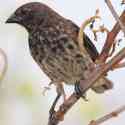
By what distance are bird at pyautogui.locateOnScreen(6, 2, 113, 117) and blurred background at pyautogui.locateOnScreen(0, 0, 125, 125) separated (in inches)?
16.7

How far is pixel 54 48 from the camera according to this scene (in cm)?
80

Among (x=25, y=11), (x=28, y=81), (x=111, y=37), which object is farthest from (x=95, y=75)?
(x=28, y=81)

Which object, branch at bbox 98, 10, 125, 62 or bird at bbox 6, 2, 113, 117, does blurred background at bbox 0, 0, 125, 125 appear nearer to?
bird at bbox 6, 2, 113, 117

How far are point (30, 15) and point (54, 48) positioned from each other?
0.26 ft

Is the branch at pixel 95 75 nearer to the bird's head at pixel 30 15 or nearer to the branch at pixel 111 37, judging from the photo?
the branch at pixel 111 37

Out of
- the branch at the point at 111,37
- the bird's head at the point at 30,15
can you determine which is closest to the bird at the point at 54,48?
the bird's head at the point at 30,15

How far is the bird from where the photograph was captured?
801 millimetres

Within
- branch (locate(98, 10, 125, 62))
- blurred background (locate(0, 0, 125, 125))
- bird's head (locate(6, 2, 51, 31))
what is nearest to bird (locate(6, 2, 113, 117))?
bird's head (locate(6, 2, 51, 31))

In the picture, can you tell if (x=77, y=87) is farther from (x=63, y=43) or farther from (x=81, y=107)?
(x=81, y=107)

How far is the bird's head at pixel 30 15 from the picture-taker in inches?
31.4

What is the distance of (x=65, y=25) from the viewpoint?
86 cm

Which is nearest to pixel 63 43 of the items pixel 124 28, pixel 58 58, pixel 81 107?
pixel 58 58

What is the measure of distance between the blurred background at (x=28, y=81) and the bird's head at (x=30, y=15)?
1.35 feet

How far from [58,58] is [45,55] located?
0.08 feet
